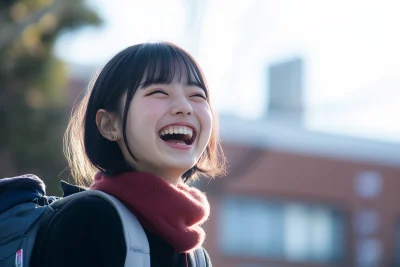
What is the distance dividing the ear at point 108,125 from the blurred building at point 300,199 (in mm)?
17742

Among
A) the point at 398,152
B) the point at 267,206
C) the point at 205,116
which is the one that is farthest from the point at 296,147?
the point at 205,116

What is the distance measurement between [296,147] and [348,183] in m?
2.07

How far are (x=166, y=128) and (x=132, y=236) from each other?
343mm

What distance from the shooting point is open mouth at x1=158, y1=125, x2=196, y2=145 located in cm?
212

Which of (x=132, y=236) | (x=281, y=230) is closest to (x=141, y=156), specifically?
(x=132, y=236)

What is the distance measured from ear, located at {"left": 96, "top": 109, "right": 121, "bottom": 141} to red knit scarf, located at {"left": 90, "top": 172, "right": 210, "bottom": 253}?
0.14 metres

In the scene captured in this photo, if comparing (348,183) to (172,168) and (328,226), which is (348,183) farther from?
(172,168)

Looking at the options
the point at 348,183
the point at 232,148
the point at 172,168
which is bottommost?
the point at 348,183

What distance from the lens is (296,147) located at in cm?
2227

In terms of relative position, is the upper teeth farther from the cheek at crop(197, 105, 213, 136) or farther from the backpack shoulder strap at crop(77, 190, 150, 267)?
the backpack shoulder strap at crop(77, 190, 150, 267)

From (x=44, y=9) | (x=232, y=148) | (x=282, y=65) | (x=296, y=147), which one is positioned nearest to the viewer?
(x=44, y=9)

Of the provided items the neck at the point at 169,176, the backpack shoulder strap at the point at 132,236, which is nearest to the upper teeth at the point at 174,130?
the neck at the point at 169,176

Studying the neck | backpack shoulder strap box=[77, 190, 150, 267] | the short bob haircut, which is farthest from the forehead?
backpack shoulder strap box=[77, 190, 150, 267]

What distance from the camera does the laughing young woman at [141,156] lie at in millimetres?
1892
